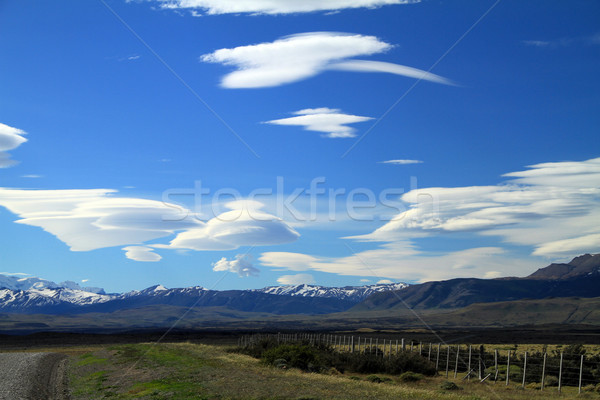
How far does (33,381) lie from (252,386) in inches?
823

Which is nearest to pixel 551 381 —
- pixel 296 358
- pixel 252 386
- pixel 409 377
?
pixel 409 377

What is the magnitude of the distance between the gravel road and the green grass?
1.35m

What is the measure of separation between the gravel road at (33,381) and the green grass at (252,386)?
1351 mm

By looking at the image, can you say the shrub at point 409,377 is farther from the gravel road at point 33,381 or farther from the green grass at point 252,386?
the gravel road at point 33,381

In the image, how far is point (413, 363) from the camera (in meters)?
39.3

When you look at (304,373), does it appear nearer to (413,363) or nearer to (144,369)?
(413,363)

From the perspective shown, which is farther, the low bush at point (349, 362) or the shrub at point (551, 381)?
the low bush at point (349, 362)

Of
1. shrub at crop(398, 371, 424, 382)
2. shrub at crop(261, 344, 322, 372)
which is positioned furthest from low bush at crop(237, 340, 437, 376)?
shrub at crop(398, 371, 424, 382)

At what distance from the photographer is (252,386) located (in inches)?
1156

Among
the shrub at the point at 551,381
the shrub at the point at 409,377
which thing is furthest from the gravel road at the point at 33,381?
the shrub at the point at 551,381

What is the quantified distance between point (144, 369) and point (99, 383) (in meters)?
4.74

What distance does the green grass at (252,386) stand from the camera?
26625 millimetres

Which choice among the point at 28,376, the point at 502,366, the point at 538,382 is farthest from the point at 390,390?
the point at 28,376

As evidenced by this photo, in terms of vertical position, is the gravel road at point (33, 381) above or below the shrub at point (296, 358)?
below
